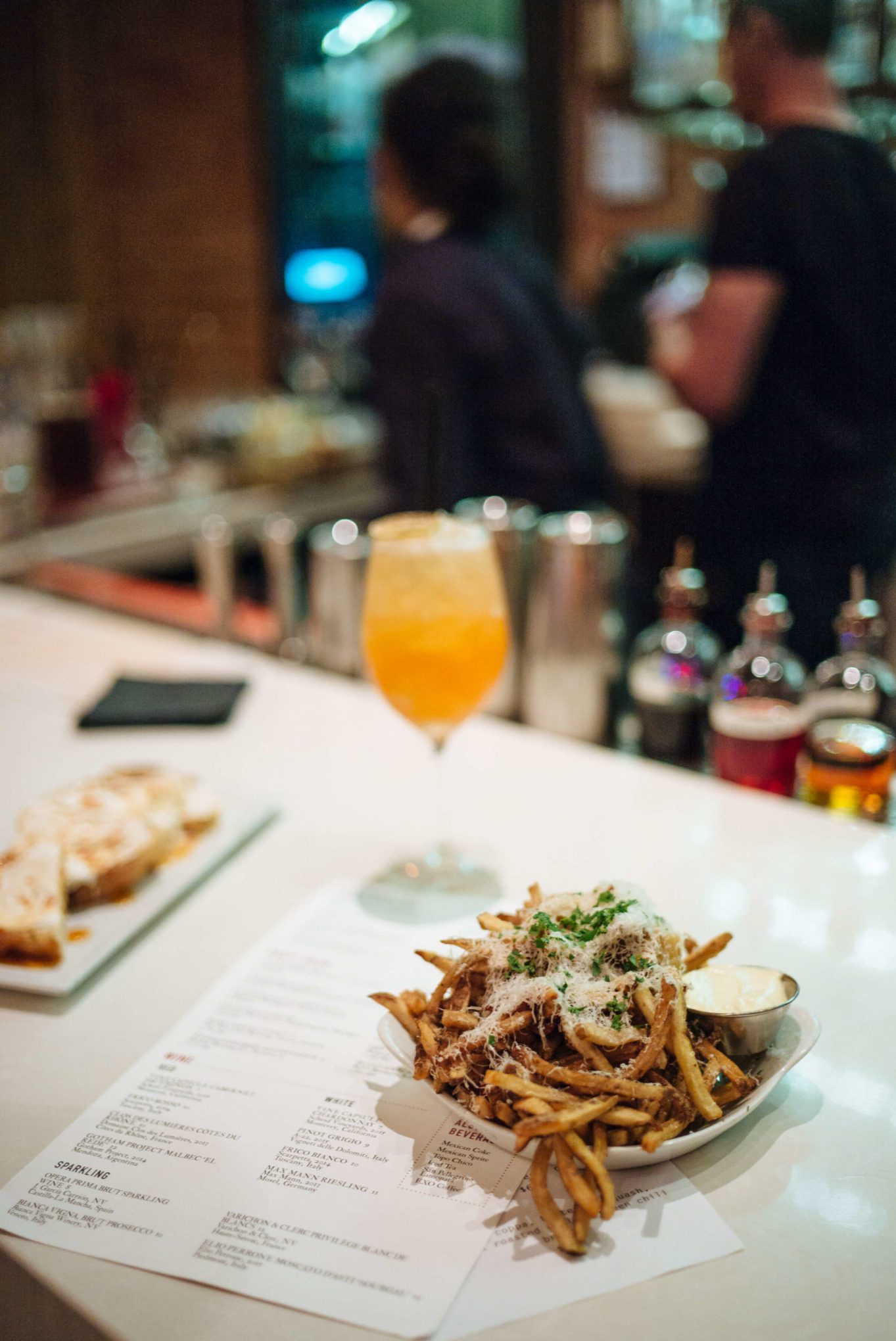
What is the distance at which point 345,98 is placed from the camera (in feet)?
17.2

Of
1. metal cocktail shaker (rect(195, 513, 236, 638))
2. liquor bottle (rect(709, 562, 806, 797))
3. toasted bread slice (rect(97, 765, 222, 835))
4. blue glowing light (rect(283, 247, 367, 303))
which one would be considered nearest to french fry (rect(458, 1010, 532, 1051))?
toasted bread slice (rect(97, 765, 222, 835))

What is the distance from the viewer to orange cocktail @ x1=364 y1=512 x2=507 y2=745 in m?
1.00

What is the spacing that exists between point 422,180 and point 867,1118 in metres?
2.10

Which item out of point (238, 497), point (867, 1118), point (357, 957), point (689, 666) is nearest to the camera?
point (867, 1118)

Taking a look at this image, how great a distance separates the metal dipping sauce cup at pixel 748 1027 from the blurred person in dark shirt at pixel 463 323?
167cm

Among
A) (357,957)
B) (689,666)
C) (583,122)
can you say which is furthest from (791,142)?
(583,122)

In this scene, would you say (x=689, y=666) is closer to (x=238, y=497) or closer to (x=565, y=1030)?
(x=565, y=1030)

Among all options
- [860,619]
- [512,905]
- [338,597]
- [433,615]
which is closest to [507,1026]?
[512,905]

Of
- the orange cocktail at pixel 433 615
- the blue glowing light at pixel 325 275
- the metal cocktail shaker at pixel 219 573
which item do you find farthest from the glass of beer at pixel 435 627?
the blue glowing light at pixel 325 275

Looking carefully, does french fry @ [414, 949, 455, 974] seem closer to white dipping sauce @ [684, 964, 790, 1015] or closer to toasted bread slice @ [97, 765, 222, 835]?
white dipping sauce @ [684, 964, 790, 1015]

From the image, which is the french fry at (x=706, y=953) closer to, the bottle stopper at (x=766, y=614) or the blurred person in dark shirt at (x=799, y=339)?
the bottle stopper at (x=766, y=614)

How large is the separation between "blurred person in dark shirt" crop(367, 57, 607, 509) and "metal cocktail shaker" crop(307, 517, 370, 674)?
0.68m

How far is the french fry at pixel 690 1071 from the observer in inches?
25.5

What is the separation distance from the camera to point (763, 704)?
3.95 ft
